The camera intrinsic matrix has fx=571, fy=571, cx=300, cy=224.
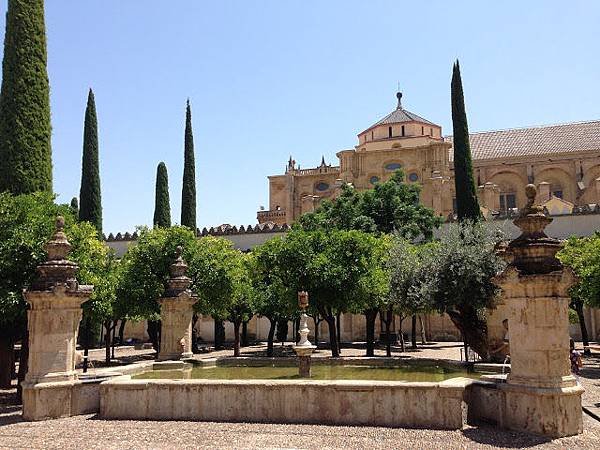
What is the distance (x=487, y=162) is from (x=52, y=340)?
5020 centimetres

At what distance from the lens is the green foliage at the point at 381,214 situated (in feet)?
117

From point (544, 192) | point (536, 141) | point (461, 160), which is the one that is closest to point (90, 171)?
point (461, 160)

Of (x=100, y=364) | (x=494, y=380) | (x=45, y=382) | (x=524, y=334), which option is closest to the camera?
(x=524, y=334)

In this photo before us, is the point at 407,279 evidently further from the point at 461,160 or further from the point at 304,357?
the point at 461,160

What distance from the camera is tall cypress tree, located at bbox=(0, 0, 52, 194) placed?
16406mm

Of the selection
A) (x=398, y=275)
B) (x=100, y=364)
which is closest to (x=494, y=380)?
(x=398, y=275)

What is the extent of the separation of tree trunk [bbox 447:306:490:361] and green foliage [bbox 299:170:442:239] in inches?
672

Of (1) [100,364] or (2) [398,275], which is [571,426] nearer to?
(2) [398,275]

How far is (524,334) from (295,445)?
394 cm

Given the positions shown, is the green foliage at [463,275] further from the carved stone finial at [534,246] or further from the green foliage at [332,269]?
the carved stone finial at [534,246]

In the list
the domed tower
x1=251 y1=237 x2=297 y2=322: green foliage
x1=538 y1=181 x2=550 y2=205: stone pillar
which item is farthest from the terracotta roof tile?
x1=251 y1=237 x2=297 y2=322: green foliage

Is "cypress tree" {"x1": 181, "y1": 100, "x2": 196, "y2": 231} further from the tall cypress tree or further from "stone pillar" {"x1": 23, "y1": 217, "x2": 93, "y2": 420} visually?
"stone pillar" {"x1": 23, "y1": 217, "x2": 93, "y2": 420}

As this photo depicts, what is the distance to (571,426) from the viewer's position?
27.5 feet

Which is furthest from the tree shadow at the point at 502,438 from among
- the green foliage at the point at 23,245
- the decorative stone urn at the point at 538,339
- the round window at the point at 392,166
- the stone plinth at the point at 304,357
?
the round window at the point at 392,166
